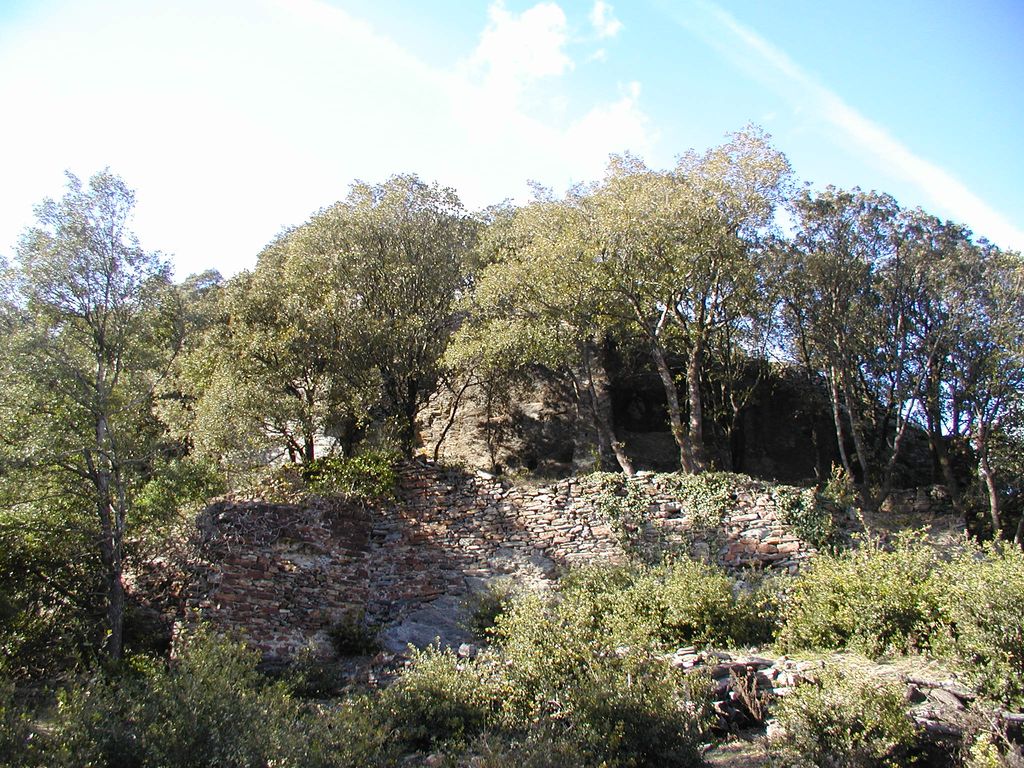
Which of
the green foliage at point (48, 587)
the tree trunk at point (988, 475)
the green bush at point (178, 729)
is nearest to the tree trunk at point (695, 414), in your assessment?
the tree trunk at point (988, 475)

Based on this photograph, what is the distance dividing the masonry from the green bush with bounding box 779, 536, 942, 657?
318 cm

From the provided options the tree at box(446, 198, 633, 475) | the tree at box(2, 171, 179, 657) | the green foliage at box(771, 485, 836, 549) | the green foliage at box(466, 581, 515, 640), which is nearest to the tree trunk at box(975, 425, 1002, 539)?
the green foliage at box(771, 485, 836, 549)

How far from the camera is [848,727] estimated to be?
703cm

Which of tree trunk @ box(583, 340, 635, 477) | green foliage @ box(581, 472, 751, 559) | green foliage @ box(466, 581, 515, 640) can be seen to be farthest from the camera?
tree trunk @ box(583, 340, 635, 477)

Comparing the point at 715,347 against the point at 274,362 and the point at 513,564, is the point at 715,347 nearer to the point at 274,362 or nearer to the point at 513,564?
the point at 513,564

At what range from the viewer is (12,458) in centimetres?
1202

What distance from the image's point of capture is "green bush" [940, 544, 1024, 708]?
26.0 feet

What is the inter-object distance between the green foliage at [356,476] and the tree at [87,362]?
361 centimetres

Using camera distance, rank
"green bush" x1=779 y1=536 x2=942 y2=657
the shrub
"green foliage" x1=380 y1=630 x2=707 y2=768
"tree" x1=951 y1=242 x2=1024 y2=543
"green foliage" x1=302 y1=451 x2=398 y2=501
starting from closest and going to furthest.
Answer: "green foliage" x1=380 y1=630 x2=707 y2=768 → the shrub → "green bush" x1=779 y1=536 x2=942 y2=657 → "green foliage" x1=302 y1=451 x2=398 y2=501 → "tree" x1=951 y1=242 x2=1024 y2=543

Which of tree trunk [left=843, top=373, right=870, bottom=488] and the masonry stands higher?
tree trunk [left=843, top=373, right=870, bottom=488]

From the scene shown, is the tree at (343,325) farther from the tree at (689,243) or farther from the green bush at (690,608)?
the green bush at (690,608)

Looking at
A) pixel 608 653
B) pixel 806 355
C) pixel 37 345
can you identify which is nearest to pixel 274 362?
pixel 37 345

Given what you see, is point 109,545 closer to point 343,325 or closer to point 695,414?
point 343,325

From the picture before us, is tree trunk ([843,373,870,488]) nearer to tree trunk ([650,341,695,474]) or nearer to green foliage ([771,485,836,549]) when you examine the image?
green foliage ([771,485,836,549])
